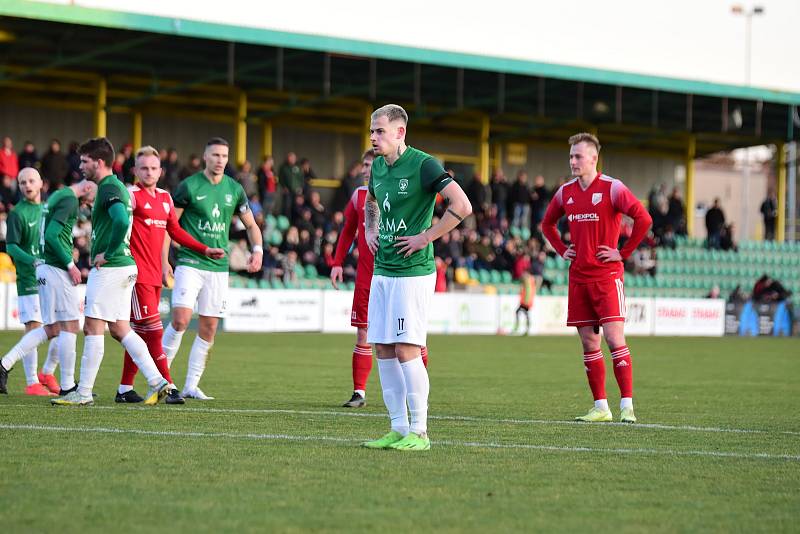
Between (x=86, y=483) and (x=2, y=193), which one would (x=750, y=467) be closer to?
(x=86, y=483)

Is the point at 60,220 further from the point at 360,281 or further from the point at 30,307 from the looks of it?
the point at 360,281

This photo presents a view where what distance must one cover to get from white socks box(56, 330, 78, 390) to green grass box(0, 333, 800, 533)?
0.39m

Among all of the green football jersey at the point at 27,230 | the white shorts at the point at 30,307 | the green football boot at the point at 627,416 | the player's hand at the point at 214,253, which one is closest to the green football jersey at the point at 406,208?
the green football boot at the point at 627,416

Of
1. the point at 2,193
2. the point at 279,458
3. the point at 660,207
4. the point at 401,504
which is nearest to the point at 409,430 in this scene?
the point at 279,458

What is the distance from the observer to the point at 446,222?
768cm

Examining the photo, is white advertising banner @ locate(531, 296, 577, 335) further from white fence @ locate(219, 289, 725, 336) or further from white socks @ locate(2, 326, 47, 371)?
white socks @ locate(2, 326, 47, 371)

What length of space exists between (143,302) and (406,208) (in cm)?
387

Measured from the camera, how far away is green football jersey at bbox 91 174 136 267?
33.0 feet

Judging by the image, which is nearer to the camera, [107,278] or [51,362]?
[107,278]

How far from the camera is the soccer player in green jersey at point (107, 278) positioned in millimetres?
10070

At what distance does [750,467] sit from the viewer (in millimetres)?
7496

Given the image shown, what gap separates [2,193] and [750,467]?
22.8 meters

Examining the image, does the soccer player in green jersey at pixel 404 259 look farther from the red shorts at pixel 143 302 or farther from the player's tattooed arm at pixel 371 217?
the red shorts at pixel 143 302

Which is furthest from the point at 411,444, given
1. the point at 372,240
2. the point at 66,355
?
the point at 66,355
